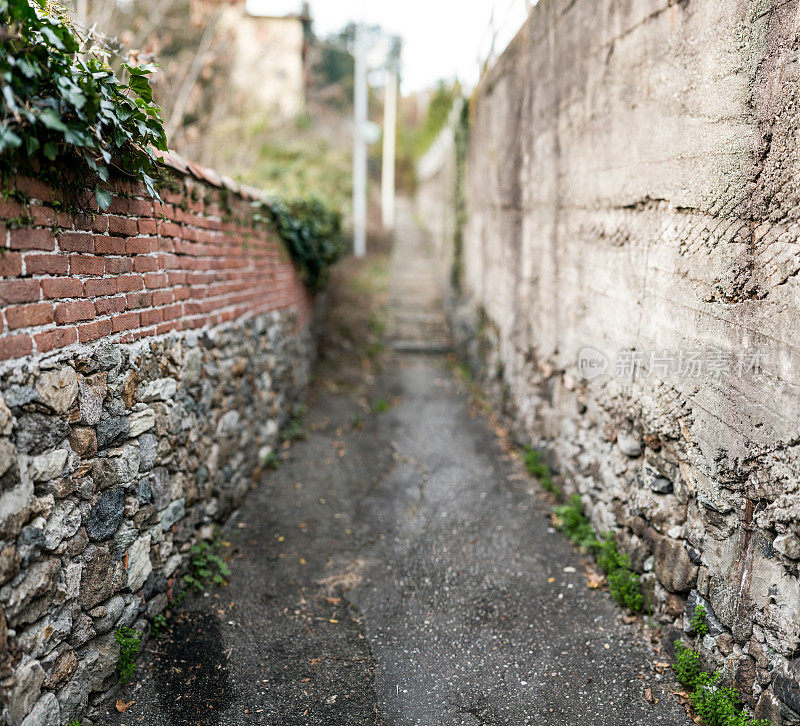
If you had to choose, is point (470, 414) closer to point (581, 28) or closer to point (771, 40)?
point (581, 28)


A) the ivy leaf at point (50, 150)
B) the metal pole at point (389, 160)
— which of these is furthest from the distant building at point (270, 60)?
the ivy leaf at point (50, 150)

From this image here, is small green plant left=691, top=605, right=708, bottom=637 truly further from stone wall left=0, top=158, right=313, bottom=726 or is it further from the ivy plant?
the ivy plant

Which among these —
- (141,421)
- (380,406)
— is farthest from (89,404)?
(380,406)

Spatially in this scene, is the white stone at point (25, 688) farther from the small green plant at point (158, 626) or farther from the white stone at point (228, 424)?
the white stone at point (228, 424)

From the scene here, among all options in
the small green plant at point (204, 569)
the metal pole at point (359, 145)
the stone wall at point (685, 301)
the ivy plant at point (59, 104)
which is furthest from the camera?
the metal pole at point (359, 145)

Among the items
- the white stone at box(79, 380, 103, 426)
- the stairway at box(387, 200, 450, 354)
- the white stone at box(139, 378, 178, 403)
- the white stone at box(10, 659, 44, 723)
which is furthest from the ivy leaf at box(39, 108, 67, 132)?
the stairway at box(387, 200, 450, 354)

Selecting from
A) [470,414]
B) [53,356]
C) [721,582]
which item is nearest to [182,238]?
[53,356]

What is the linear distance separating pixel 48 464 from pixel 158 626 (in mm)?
1284

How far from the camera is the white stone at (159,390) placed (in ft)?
9.26

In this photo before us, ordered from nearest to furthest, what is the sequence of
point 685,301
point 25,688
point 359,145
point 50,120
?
point 50,120
point 25,688
point 685,301
point 359,145

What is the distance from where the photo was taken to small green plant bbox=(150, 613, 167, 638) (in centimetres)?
289

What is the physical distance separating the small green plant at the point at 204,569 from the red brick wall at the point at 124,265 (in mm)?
1376

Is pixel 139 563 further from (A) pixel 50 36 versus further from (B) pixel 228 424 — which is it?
(A) pixel 50 36

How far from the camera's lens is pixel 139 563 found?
2.75m
